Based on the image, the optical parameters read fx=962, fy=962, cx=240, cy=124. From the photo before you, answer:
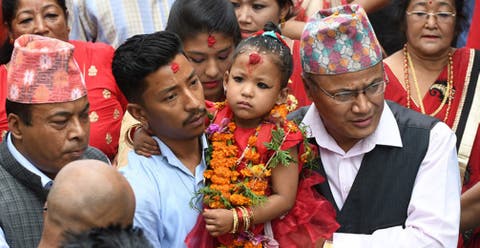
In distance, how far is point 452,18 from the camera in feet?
17.9

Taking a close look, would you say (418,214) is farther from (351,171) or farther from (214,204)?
(214,204)

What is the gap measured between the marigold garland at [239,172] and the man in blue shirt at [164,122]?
9 centimetres

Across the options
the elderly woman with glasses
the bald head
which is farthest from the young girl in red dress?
the elderly woman with glasses

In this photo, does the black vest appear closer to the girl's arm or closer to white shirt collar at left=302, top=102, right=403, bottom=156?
white shirt collar at left=302, top=102, right=403, bottom=156

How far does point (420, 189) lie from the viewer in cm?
423

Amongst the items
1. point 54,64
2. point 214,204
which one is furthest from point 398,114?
point 54,64

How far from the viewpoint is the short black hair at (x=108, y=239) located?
256cm

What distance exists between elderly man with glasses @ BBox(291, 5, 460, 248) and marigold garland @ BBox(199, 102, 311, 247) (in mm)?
338

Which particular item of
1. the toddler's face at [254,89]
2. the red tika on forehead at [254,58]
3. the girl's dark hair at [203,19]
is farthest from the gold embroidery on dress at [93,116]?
the red tika on forehead at [254,58]

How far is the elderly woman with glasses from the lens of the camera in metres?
5.28

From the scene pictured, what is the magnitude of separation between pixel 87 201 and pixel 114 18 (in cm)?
301

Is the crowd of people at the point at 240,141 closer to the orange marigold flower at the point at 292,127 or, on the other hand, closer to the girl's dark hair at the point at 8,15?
the orange marigold flower at the point at 292,127

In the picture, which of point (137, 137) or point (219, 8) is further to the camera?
point (219, 8)

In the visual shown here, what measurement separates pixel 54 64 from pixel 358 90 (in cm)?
135
